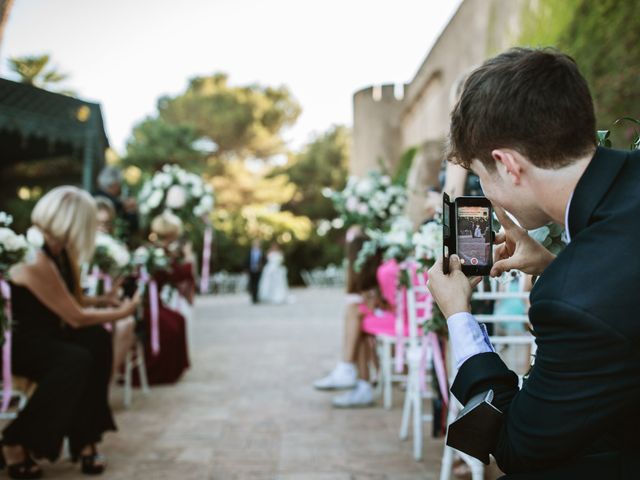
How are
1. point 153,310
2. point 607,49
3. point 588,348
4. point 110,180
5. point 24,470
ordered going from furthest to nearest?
point 110,180, point 607,49, point 153,310, point 24,470, point 588,348

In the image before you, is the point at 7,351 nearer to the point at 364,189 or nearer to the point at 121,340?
the point at 121,340

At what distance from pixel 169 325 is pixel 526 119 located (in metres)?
5.12

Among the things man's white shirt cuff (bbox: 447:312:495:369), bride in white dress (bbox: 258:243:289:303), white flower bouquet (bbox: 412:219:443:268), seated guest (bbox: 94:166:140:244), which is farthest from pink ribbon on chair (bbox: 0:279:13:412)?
bride in white dress (bbox: 258:243:289:303)

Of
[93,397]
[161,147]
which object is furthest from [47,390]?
[161,147]

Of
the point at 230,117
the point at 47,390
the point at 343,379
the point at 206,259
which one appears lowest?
the point at 343,379

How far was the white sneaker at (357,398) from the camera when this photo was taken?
16.0ft

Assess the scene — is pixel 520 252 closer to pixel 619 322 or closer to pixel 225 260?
pixel 619 322

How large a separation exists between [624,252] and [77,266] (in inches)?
123

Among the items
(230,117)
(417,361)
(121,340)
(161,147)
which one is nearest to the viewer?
(417,361)

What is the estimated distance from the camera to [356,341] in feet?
17.4

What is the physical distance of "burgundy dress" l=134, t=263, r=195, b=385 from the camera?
5816mm

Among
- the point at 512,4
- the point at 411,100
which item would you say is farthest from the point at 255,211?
the point at 512,4

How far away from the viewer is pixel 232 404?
5.02 m

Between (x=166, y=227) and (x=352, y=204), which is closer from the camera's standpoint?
(x=352, y=204)
